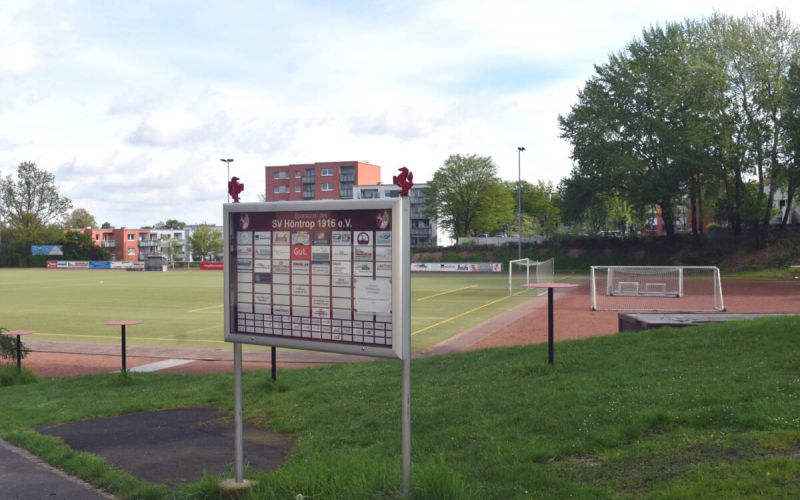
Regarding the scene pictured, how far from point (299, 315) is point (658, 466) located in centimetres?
297

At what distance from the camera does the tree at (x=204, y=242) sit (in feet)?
429

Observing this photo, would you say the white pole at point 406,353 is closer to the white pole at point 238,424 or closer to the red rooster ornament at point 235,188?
the white pole at point 238,424

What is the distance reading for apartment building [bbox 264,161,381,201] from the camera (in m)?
143

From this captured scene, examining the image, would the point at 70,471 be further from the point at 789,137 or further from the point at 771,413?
the point at 789,137

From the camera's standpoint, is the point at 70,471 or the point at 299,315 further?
the point at 70,471

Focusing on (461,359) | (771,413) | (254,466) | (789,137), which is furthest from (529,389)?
(789,137)

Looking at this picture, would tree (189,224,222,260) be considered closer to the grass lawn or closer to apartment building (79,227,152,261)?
apartment building (79,227,152,261)

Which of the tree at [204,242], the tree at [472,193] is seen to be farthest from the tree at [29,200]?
the tree at [472,193]

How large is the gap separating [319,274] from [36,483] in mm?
3252

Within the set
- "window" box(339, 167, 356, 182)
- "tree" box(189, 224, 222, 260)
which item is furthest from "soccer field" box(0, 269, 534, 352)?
"window" box(339, 167, 356, 182)

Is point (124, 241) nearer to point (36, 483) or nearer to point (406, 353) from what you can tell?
point (36, 483)

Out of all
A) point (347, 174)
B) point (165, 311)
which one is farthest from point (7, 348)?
point (347, 174)

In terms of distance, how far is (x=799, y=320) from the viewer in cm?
1123

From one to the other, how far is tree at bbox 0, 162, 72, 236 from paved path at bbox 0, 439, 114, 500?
120840 mm
